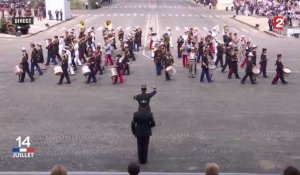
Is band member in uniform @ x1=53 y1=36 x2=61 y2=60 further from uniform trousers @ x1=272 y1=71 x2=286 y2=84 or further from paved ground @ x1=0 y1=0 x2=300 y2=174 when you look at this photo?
uniform trousers @ x1=272 y1=71 x2=286 y2=84

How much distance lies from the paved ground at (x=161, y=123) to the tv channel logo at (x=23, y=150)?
0.18 metres

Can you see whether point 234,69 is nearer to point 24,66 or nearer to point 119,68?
point 119,68

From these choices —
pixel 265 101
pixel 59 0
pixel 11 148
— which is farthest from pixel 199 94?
pixel 59 0

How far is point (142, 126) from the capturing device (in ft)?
37.9

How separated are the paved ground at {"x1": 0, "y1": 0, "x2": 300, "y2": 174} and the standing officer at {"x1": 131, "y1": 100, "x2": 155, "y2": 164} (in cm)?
48

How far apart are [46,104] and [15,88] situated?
3800 millimetres

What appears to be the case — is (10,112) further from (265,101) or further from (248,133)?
(265,101)

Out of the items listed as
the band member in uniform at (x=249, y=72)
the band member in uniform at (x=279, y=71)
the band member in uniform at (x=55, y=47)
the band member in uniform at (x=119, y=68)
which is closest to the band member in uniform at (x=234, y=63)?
the band member in uniform at (x=249, y=72)

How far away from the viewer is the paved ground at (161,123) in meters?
12.2

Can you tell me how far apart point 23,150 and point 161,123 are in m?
4.79

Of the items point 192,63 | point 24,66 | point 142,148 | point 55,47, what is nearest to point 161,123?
point 142,148

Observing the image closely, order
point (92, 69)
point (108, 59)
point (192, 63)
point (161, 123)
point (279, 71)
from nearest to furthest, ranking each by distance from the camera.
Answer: point (161, 123)
point (279, 71)
point (92, 69)
point (192, 63)
point (108, 59)

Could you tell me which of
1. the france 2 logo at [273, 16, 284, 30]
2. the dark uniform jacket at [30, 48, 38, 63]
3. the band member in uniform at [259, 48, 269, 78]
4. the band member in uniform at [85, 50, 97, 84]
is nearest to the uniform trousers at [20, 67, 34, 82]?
the dark uniform jacket at [30, 48, 38, 63]

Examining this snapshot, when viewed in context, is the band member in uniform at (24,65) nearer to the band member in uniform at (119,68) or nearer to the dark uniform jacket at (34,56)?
the dark uniform jacket at (34,56)
